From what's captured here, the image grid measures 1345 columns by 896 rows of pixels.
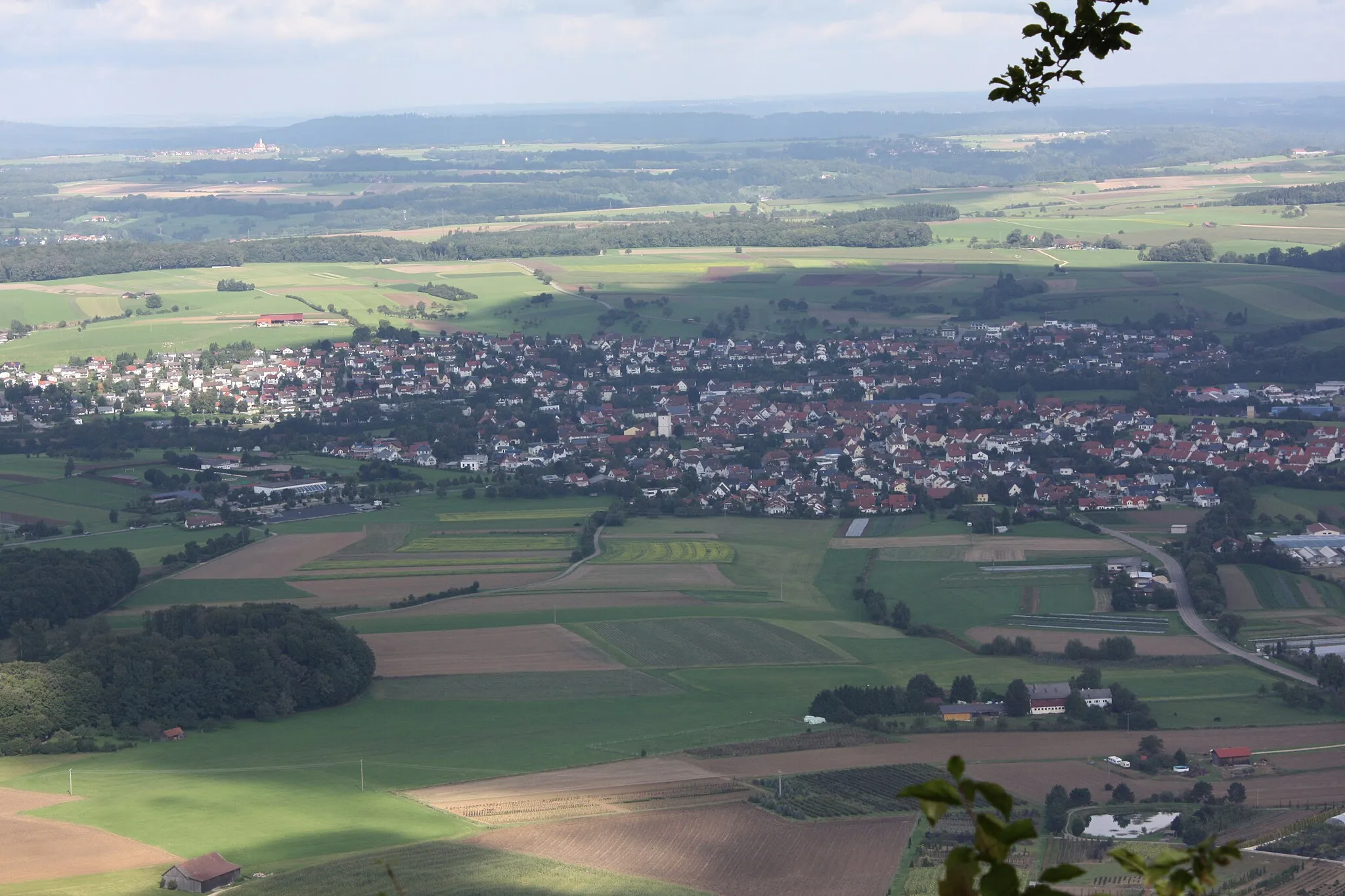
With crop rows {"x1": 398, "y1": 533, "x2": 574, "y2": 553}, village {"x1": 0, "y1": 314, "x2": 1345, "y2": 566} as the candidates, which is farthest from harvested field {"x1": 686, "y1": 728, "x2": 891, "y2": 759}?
village {"x1": 0, "y1": 314, "x2": 1345, "y2": 566}

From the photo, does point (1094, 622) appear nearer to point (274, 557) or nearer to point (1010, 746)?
point (1010, 746)

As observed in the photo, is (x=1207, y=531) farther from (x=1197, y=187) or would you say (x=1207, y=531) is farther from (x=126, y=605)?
(x=1197, y=187)

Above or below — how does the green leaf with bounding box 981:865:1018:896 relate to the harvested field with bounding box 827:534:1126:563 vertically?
above

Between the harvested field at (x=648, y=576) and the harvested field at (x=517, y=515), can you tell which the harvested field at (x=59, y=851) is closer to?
the harvested field at (x=648, y=576)

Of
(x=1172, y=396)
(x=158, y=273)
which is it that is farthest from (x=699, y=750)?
(x=158, y=273)

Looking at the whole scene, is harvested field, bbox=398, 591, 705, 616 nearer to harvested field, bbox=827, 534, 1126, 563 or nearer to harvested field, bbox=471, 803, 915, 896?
harvested field, bbox=827, 534, 1126, 563

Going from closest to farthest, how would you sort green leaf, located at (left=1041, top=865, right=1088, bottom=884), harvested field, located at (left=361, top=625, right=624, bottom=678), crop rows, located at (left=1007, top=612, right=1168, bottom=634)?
green leaf, located at (left=1041, top=865, right=1088, bottom=884) → harvested field, located at (left=361, top=625, right=624, bottom=678) → crop rows, located at (left=1007, top=612, right=1168, bottom=634)

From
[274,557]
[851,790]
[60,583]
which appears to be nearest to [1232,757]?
[851,790]
